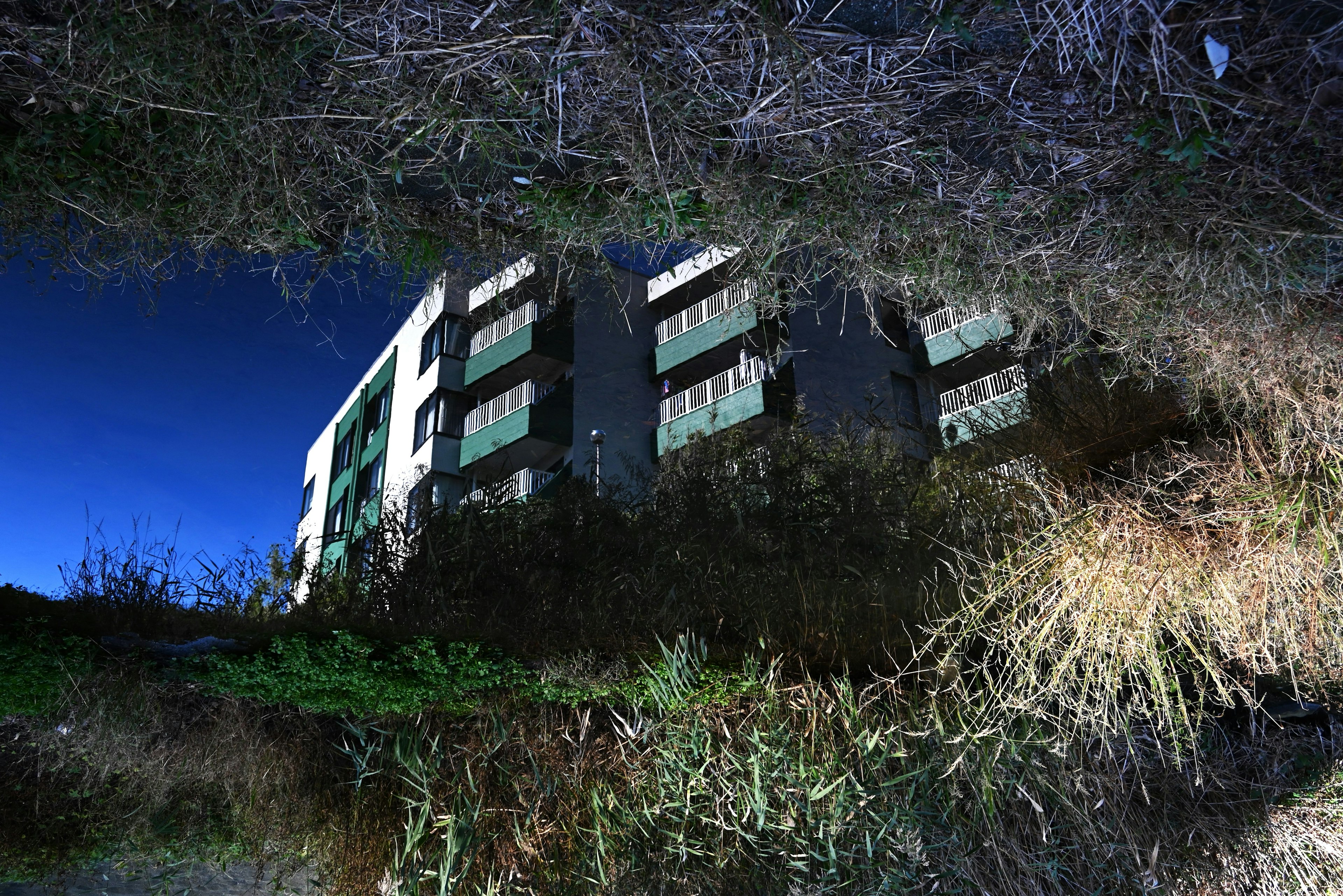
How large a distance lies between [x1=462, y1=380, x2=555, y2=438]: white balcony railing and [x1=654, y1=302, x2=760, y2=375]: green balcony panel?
4.68ft

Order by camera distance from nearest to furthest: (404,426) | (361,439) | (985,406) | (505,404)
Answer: (985,406) < (505,404) < (404,426) < (361,439)

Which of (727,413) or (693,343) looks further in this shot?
(693,343)

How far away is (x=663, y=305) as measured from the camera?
11.8 metres

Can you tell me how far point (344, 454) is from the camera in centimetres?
1526

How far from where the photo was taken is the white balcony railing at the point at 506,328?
11.3 meters

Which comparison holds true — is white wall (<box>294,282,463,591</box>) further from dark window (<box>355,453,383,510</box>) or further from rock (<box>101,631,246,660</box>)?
rock (<box>101,631,246,660</box>)

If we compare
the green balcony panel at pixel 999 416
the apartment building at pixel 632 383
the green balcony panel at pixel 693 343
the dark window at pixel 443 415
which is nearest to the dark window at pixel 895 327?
the apartment building at pixel 632 383

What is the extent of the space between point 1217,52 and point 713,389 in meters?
8.83

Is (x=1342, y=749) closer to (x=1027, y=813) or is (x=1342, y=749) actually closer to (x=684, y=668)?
(x=1027, y=813)

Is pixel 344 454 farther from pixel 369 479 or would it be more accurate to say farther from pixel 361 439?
pixel 369 479

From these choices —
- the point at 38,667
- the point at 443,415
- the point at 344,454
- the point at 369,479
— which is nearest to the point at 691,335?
the point at 443,415

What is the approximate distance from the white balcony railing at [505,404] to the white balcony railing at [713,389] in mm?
1457

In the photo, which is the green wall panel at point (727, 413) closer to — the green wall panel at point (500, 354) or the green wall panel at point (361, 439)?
the green wall panel at point (500, 354)

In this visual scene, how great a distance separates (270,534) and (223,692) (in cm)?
142
